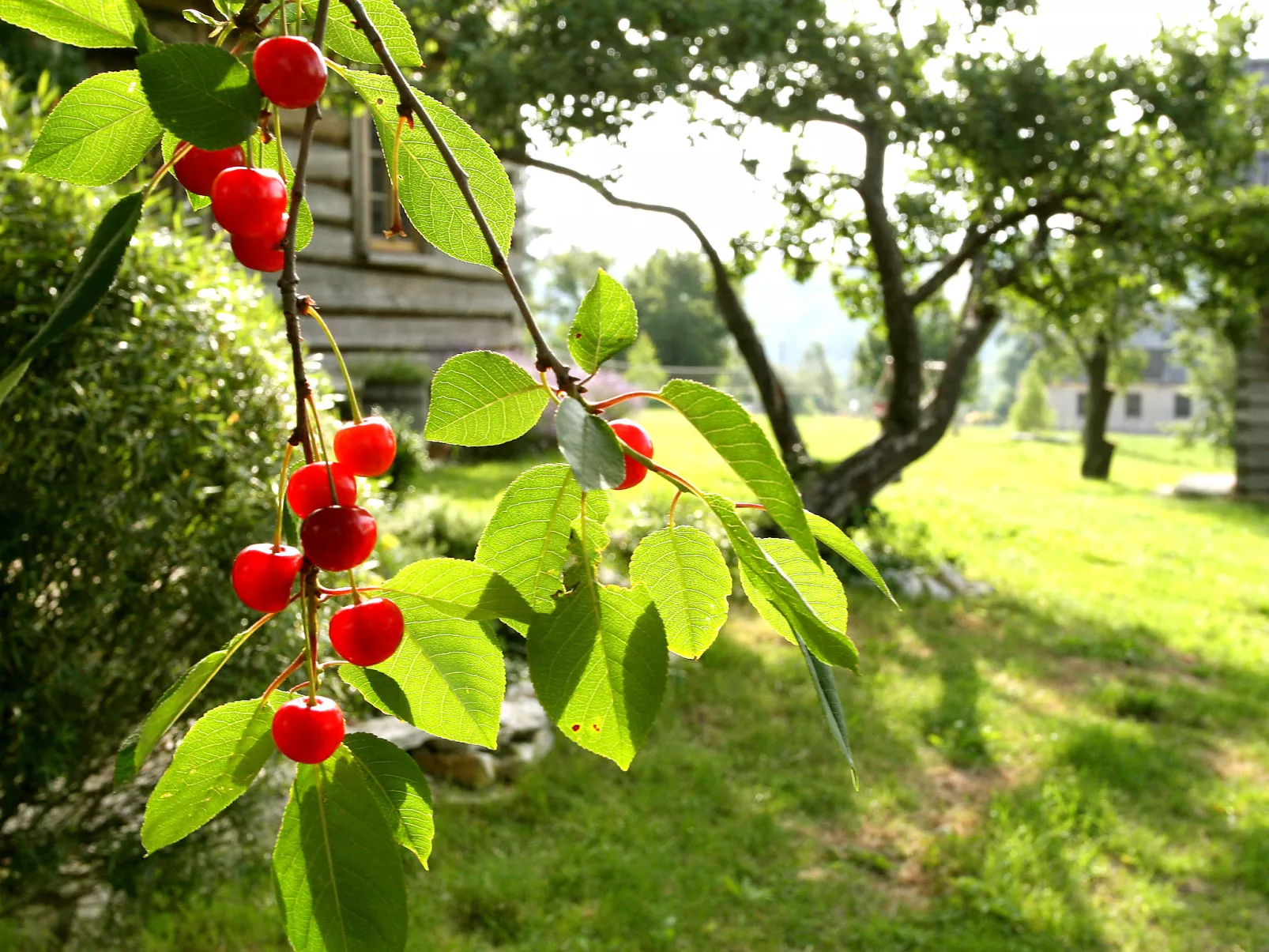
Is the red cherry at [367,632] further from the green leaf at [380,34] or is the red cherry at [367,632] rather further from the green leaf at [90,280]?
the green leaf at [380,34]

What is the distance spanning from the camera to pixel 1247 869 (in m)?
3.88

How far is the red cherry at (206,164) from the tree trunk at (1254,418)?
42.4ft

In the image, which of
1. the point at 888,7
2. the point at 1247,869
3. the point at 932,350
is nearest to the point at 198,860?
the point at 1247,869

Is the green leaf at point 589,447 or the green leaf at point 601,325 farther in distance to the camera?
the green leaf at point 601,325

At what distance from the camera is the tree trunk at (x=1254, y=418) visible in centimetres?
1164

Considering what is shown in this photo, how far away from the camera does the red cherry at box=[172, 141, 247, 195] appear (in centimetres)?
51

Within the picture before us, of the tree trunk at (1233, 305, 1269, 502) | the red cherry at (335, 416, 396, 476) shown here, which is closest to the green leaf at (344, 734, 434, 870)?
the red cherry at (335, 416, 396, 476)

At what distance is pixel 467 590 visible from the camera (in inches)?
17.9

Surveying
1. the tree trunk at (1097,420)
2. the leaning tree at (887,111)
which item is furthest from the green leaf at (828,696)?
the tree trunk at (1097,420)

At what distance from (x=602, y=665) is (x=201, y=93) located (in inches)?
11.7

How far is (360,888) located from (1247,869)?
4.37 metres

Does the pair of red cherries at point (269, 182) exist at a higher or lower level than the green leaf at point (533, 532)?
higher

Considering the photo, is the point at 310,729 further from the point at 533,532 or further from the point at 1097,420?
the point at 1097,420

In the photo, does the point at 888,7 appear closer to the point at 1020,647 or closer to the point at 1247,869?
the point at 1020,647
